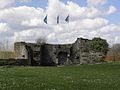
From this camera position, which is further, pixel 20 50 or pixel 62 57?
pixel 62 57

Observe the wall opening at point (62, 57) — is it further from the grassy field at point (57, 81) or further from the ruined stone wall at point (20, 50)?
the grassy field at point (57, 81)

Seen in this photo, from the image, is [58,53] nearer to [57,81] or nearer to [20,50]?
[20,50]

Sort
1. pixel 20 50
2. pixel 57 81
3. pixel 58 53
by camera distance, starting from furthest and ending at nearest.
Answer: pixel 58 53
pixel 20 50
pixel 57 81

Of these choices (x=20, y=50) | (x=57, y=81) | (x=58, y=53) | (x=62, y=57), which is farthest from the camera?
(x=62, y=57)

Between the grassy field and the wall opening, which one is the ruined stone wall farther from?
the grassy field

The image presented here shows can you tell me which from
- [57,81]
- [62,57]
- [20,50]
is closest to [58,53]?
[62,57]

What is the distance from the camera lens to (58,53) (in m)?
80.4

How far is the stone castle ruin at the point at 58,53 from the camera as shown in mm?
78375

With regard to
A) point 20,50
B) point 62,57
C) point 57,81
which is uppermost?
point 20,50

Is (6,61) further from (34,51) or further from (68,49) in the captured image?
(68,49)

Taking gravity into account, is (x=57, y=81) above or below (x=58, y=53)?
below

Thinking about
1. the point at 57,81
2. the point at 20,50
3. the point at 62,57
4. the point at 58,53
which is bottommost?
the point at 57,81

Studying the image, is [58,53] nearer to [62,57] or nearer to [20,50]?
[62,57]

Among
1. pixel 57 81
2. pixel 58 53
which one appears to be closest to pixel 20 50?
pixel 58 53
